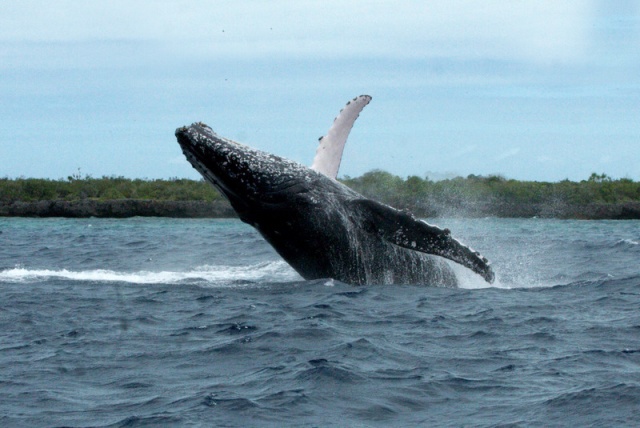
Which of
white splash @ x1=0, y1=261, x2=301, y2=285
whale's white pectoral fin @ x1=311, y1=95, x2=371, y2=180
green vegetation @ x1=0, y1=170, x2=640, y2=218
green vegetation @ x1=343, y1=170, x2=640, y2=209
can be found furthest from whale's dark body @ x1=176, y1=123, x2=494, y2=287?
green vegetation @ x1=343, y1=170, x2=640, y2=209

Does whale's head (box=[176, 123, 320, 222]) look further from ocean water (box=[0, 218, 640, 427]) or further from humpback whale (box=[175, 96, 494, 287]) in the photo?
ocean water (box=[0, 218, 640, 427])

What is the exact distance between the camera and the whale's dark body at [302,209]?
36.6 ft

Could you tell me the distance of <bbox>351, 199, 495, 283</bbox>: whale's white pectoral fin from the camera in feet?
33.9

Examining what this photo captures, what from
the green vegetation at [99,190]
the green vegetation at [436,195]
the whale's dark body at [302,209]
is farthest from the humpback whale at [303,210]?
the green vegetation at [99,190]

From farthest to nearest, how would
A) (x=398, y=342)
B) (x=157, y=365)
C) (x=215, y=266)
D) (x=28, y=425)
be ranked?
1. (x=215, y=266)
2. (x=398, y=342)
3. (x=157, y=365)
4. (x=28, y=425)

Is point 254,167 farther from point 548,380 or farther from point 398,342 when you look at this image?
point 548,380

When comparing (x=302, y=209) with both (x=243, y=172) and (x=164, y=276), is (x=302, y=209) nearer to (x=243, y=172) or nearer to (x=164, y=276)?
(x=243, y=172)

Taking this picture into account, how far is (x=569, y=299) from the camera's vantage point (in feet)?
36.3

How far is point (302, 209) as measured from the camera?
36.6ft

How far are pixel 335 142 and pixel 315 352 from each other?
4810 mm

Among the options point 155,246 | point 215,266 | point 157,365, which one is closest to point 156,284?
point 215,266

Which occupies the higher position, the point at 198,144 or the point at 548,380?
the point at 198,144

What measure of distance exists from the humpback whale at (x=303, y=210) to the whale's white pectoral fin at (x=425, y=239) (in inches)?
2.0

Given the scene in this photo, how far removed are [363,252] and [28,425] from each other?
596 cm
